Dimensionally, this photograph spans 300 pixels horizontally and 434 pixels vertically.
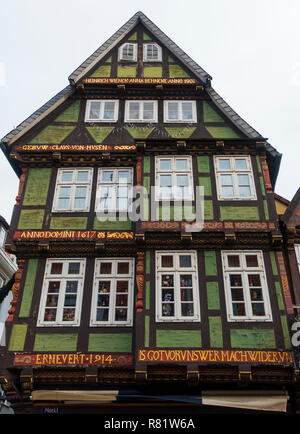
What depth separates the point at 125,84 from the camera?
16500mm

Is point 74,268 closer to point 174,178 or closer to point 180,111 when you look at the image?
point 174,178

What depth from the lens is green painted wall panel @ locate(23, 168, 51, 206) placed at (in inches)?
554

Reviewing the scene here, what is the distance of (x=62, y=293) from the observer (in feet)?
41.5

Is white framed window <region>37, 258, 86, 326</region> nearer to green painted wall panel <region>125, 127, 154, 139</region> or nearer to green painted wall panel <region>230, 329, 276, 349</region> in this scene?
green painted wall panel <region>230, 329, 276, 349</region>

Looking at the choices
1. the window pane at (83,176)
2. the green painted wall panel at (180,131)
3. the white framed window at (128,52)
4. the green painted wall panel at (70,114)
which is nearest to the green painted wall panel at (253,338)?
the window pane at (83,176)

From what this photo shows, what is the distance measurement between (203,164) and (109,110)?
441cm

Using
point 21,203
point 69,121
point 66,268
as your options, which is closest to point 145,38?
point 69,121

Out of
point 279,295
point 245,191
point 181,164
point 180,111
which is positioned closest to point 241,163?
point 245,191

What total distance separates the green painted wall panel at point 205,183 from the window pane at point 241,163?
1166 millimetres

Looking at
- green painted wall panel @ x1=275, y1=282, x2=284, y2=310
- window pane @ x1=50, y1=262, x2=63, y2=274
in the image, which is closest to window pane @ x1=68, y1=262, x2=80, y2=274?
window pane @ x1=50, y1=262, x2=63, y2=274

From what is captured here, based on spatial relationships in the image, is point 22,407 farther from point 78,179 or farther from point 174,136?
point 174,136

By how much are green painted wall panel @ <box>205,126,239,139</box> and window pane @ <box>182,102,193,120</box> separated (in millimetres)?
897

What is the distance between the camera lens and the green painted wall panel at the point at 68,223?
13.5 m

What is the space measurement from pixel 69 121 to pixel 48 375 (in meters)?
8.92
